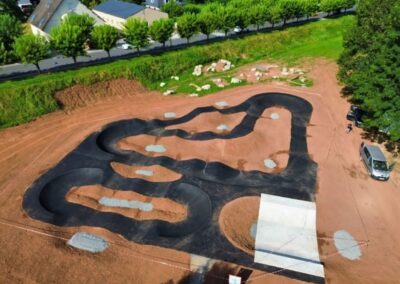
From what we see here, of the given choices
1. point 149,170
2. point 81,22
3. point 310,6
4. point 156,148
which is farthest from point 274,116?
point 310,6

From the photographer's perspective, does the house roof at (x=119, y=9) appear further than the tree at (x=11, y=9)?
No

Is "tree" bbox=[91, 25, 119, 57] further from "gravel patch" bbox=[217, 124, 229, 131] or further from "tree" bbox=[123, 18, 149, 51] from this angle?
"gravel patch" bbox=[217, 124, 229, 131]

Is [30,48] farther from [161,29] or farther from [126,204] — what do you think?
[126,204]

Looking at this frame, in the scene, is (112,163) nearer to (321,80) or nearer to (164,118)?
(164,118)

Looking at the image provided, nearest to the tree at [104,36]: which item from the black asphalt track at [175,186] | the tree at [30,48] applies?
the tree at [30,48]

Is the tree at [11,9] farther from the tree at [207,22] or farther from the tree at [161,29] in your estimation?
the tree at [207,22]

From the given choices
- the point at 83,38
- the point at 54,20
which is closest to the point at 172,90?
the point at 83,38
